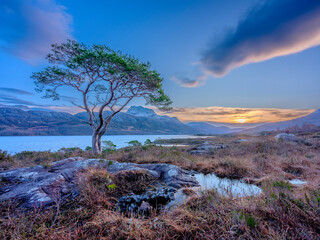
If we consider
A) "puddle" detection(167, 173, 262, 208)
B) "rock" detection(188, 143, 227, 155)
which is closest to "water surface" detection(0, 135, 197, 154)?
"rock" detection(188, 143, 227, 155)

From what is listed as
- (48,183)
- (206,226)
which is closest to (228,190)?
(206,226)

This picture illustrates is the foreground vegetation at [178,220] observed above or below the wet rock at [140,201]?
above

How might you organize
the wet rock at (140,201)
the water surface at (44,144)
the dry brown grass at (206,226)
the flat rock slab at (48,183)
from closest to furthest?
the dry brown grass at (206,226) < the wet rock at (140,201) < the flat rock slab at (48,183) < the water surface at (44,144)

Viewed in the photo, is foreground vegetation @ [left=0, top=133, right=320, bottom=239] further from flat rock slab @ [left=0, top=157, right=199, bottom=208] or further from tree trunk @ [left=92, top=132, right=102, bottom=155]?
tree trunk @ [left=92, top=132, right=102, bottom=155]

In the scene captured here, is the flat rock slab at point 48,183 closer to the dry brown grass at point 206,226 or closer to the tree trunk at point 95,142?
the dry brown grass at point 206,226

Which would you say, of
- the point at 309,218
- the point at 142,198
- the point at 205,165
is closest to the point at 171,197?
the point at 142,198

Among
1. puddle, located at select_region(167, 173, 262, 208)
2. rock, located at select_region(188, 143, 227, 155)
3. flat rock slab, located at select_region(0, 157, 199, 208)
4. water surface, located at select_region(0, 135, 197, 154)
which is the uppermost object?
flat rock slab, located at select_region(0, 157, 199, 208)

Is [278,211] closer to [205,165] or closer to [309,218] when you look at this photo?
[309,218]

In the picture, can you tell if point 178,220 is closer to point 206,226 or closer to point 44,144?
point 206,226

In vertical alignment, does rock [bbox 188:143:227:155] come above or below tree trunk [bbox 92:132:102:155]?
below

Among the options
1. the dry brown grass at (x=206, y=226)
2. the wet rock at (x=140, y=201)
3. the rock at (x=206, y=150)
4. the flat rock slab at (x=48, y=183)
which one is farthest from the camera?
the rock at (x=206, y=150)

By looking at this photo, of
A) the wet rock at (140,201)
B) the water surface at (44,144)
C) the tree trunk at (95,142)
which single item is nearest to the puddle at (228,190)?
the wet rock at (140,201)

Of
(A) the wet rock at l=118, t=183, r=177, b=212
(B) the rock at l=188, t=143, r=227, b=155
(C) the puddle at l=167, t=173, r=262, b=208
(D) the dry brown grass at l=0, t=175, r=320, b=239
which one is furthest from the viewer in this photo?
(B) the rock at l=188, t=143, r=227, b=155

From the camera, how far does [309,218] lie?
8.93 ft
